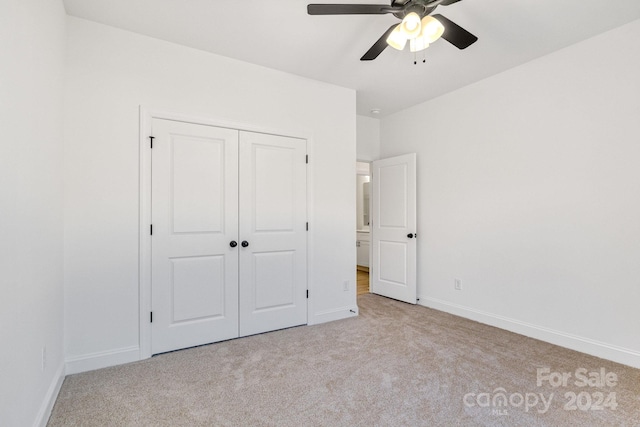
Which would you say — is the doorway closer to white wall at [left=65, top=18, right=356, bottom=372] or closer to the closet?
the closet

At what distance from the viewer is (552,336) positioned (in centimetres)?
294

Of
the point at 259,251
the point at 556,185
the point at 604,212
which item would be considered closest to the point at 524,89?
the point at 556,185

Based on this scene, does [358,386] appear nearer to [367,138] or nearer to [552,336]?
[552,336]

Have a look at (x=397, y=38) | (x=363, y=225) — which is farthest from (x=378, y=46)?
(x=363, y=225)

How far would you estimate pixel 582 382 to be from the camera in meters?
2.25

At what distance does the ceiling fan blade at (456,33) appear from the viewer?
199 cm

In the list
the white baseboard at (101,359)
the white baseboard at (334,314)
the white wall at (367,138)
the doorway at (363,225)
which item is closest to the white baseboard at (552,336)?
the white baseboard at (334,314)

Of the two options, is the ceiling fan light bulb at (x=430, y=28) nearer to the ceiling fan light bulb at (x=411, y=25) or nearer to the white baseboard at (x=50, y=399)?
the ceiling fan light bulb at (x=411, y=25)

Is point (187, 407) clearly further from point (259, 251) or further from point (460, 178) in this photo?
point (460, 178)

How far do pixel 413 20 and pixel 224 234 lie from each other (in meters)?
2.27

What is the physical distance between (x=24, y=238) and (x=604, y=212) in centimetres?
396

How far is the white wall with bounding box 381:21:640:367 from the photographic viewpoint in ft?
8.40

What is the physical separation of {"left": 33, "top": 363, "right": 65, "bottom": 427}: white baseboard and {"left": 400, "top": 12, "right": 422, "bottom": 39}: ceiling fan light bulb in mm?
3021

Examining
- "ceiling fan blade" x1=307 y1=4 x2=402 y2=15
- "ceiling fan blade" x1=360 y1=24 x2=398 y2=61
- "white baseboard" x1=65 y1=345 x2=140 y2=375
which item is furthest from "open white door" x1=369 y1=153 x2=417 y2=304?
"white baseboard" x1=65 y1=345 x2=140 y2=375
